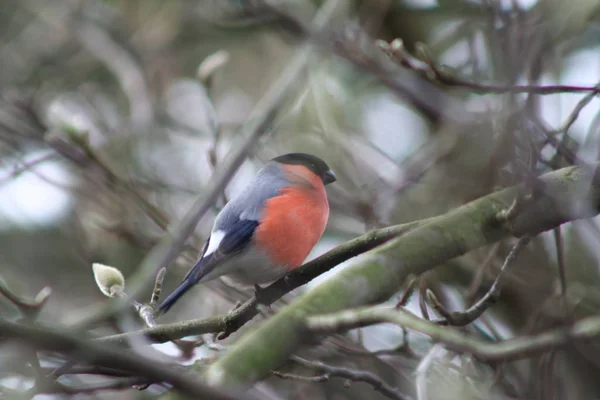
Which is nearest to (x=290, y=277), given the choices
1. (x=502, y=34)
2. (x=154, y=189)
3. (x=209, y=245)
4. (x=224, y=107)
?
(x=209, y=245)

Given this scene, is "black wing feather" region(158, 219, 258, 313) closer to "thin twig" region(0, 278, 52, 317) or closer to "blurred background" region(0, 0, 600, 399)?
"blurred background" region(0, 0, 600, 399)

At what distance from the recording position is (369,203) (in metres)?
4.29

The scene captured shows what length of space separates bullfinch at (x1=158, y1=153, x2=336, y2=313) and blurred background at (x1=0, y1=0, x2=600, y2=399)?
25 centimetres

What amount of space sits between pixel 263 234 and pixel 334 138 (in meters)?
1.16

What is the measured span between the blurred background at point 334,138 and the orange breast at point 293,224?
357 mm

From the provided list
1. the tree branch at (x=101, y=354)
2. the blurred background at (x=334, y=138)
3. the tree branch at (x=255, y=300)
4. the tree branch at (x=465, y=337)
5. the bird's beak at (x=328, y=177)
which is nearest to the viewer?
the tree branch at (x=101, y=354)

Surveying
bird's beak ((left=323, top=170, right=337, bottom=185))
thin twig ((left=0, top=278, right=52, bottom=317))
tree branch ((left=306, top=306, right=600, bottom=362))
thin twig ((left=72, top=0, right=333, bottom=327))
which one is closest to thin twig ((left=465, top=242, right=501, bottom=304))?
bird's beak ((left=323, top=170, right=337, bottom=185))

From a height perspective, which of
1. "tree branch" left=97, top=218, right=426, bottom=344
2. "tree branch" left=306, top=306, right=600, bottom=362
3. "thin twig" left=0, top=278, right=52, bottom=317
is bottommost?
"tree branch" left=306, top=306, right=600, bottom=362

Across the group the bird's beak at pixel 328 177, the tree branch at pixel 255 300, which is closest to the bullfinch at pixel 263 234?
the bird's beak at pixel 328 177

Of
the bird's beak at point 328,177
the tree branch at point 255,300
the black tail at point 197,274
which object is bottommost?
the tree branch at point 255,300

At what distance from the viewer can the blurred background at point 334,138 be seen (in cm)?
319

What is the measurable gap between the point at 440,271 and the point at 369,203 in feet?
2.22

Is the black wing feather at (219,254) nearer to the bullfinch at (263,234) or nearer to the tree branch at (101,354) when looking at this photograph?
the bullfinch at (263,234)

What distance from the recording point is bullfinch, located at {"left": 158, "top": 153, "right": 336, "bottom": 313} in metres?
3.51
